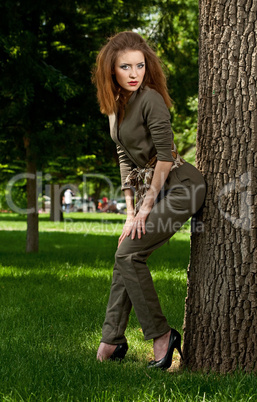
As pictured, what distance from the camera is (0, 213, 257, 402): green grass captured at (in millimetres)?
2750

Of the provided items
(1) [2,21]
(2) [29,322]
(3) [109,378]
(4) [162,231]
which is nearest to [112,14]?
(1) [2,21]

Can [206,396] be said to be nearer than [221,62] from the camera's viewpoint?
Yes

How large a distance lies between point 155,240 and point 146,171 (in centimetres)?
47

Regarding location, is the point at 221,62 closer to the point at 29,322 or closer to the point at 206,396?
the point at 206,396

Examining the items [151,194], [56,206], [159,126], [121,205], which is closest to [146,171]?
[151,194]

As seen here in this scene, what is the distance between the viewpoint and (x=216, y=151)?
3309mm

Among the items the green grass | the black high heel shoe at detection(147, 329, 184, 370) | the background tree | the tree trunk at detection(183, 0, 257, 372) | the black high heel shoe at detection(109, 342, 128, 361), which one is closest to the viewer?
the green grass

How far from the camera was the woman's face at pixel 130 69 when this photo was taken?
10.9 feet

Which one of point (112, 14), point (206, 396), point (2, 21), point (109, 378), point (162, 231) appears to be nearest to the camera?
point (206, 396)

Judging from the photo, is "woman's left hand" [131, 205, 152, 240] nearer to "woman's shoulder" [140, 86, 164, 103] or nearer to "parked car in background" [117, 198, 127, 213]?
"woman's shoulder" [140, 86, 164, 103]

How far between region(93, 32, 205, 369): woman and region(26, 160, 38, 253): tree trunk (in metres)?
6.71

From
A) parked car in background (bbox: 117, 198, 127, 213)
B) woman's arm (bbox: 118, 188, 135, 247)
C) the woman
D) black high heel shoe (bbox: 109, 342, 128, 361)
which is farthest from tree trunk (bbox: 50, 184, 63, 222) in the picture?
the woman

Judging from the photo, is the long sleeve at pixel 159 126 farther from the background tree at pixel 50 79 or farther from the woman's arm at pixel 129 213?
the background tree at pixel 50 79

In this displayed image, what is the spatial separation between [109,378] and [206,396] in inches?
23.2
